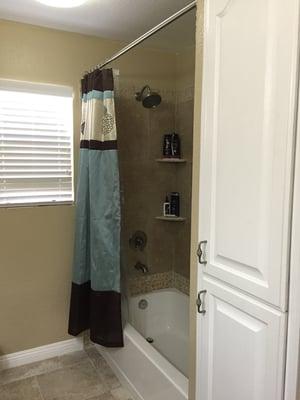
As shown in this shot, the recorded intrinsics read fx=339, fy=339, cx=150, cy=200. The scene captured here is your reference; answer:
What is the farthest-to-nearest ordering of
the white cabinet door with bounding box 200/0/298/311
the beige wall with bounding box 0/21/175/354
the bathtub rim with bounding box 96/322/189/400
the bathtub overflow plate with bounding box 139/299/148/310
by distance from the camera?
the bathtub overflow plate with bounding box 139/299/148/310
the beige wall with bounding box 0/21/175/354
the bathtub rim with bounding box 96/322/189/400
the white cabinet door with bounding box 200/0/298/311

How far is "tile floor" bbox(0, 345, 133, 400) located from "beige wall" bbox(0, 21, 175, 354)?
0.55 ft

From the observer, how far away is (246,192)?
3.62 ft

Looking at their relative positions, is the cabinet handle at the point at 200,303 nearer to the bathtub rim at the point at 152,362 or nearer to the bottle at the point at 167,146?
the bathtub rim at the point at 152,362

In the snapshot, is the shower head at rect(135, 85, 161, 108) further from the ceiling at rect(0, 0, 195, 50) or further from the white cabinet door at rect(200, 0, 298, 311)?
the white cabinet door at rect(200, 0, 298, 311)

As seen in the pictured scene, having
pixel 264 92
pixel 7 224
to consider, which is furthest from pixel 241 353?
pixel 7 224

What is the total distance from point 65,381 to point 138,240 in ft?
3.62

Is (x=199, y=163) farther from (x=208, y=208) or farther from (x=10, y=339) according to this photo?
(x=10, y=339)

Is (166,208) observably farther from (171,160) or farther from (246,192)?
(246,192)

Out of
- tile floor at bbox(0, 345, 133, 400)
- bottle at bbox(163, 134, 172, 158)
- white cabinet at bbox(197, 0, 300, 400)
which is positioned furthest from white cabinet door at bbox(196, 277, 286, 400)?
bottle at bbox(163, 134, 172, 158)

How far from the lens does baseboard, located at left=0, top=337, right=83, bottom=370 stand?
240 centimetres

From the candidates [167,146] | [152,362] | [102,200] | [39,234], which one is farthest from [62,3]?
[152,362]

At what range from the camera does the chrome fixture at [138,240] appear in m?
2.69

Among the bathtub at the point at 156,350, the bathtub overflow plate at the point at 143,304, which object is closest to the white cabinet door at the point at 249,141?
the bathtub at the point at 156,350

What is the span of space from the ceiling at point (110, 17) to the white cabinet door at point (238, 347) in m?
1.63
